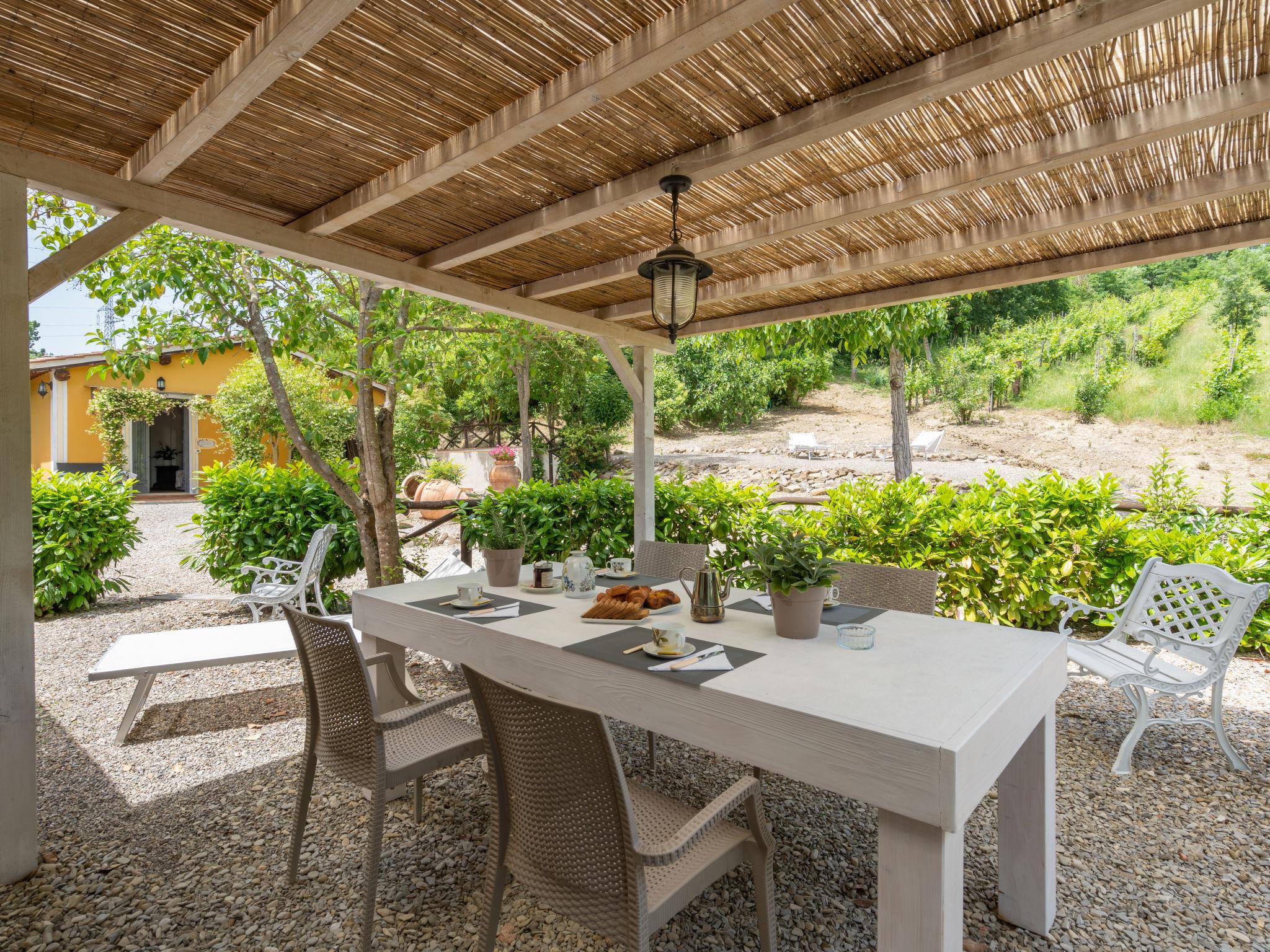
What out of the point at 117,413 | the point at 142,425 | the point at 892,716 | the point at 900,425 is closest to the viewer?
the point at 892,716

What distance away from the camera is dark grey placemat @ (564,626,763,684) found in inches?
63.9

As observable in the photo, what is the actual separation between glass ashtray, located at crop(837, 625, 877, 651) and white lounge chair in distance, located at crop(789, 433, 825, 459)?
13356mm

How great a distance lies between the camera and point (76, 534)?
5270 millimetres

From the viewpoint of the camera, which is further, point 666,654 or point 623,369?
point 623,369

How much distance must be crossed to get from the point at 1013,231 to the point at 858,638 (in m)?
2.27

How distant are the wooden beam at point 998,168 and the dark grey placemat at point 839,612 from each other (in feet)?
5.32

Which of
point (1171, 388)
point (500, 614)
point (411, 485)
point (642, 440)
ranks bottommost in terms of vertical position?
point (500, 614)

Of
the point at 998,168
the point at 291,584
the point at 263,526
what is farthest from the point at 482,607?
the point at 263,526

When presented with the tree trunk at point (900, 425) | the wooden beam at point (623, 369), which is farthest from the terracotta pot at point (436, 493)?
the tree trunk at point (900, 425)

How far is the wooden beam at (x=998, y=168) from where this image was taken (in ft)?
6.38

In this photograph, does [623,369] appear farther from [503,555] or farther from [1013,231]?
[1013,231]

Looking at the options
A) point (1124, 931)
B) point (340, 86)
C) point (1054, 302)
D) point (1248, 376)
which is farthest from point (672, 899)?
point (1054, 302)

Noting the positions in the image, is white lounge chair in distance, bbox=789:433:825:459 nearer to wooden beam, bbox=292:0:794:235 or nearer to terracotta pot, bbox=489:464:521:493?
terracotta pot, bbox=489:464:521:493

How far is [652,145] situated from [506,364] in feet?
13.4
